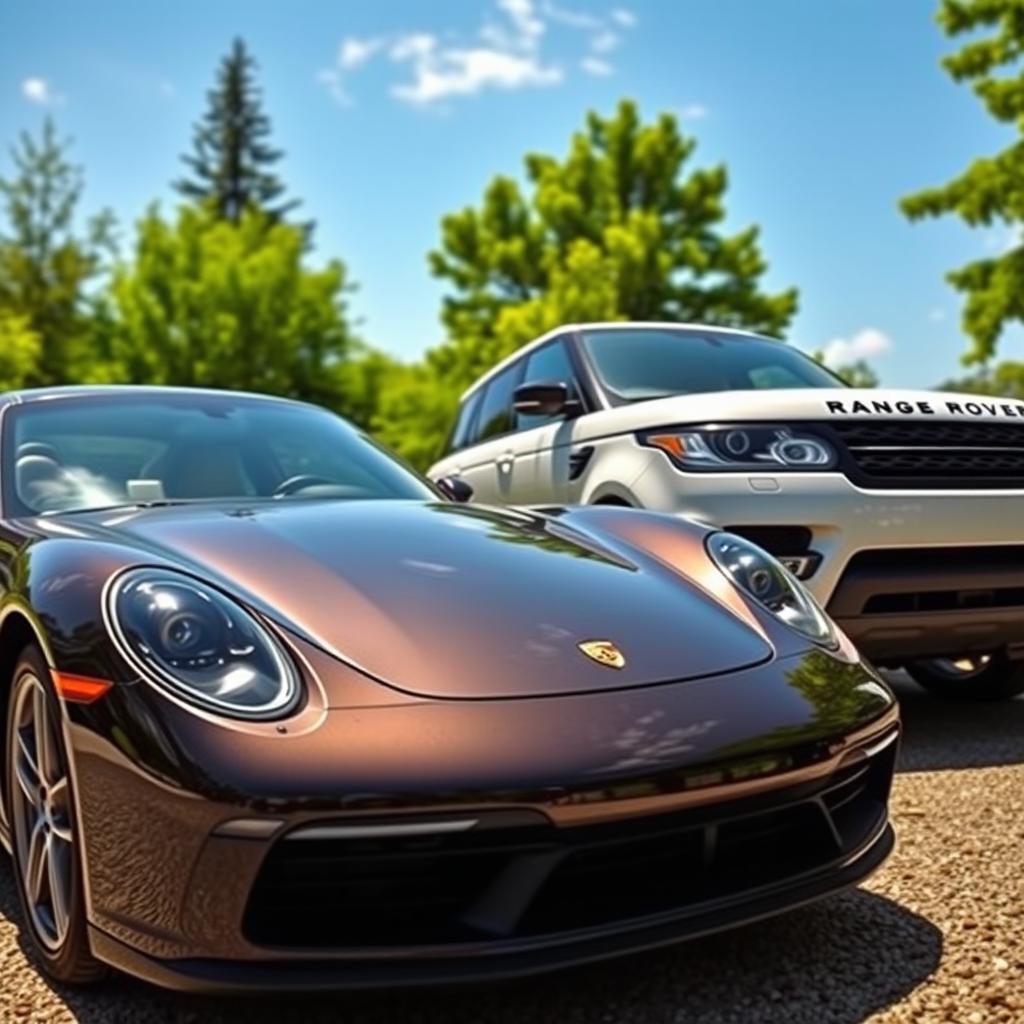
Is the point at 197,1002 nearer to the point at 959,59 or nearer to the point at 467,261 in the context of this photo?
the point at 959,59

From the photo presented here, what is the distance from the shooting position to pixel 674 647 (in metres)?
2.17

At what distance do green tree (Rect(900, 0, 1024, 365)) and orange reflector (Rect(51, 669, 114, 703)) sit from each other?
16187 millimetres

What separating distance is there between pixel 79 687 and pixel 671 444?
99.2 inches

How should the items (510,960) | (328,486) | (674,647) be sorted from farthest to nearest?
(328,486) < (674,647) < (510,960)

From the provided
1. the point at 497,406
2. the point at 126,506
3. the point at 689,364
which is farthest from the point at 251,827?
the point at 497,406

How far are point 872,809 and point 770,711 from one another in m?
0.42

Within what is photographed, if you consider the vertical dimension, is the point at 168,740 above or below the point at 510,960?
above

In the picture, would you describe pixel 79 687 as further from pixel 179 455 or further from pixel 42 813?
pixel 179 455

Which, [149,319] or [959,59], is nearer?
[959,59]

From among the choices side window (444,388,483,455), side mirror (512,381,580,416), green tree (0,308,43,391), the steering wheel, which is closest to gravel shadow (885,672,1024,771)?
side mirror (512,381,580,416)

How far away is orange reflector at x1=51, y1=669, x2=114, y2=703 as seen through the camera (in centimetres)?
188

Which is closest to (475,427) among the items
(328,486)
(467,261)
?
(328,486)

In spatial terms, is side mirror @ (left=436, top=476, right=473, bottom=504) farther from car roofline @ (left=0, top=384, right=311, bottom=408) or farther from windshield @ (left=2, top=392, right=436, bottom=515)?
car roofline @ (left=0, top=384, right=311, bottom=408)

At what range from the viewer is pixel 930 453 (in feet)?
13.0
